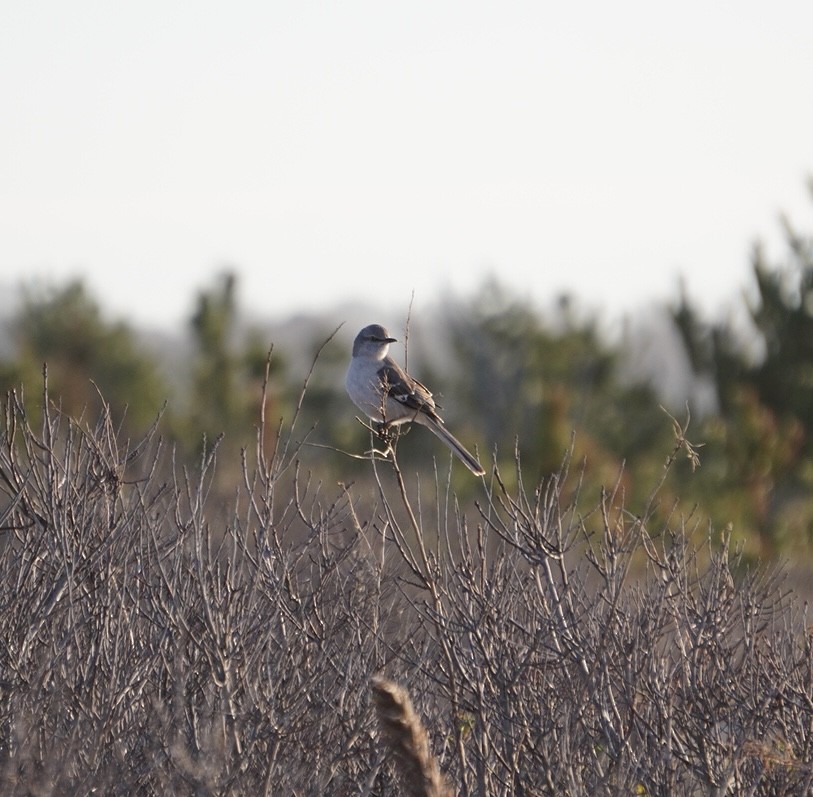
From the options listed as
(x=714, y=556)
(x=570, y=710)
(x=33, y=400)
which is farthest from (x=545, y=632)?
(x=33, y=400)

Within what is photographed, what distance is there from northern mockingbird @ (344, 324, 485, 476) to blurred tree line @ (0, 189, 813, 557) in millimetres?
15854

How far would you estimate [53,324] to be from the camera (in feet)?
96.6

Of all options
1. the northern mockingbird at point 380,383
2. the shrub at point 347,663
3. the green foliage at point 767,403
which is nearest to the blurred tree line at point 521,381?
the green foliage at point 767,403

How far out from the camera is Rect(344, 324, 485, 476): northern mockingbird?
1095 centimetres

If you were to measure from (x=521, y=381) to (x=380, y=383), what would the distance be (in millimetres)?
19222

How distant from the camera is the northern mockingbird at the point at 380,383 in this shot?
35.9 ft

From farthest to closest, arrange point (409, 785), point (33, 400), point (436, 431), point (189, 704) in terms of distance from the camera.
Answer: point (33, 400) < point (436, 431) < point (189, 704) < point (409, 785)

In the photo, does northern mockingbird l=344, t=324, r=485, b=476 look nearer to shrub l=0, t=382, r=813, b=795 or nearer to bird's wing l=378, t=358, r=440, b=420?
bird's wing l=378, t=358, r=440, b=420

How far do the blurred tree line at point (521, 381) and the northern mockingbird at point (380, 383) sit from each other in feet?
52.0

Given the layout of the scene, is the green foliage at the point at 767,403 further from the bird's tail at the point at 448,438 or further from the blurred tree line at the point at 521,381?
the bird's tail at the point at 448,438

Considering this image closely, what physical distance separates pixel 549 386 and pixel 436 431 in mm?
18533

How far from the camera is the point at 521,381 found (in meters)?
29.8

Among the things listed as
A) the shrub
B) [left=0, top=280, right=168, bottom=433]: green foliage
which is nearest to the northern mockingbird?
the shrub

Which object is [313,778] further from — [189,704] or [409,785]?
[409,785]
